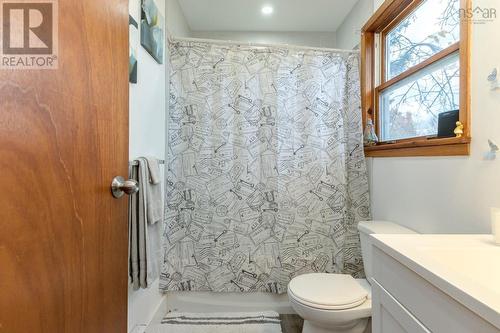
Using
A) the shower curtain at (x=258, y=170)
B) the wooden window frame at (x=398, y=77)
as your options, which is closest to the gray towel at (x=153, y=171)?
the shower curtain at (x=258, y=170)

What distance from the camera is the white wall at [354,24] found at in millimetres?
2275

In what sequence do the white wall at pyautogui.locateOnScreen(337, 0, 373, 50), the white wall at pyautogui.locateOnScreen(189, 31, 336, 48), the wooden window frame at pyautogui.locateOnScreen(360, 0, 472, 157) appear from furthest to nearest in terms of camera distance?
the white wall at pyautogui.locateOnScreen(189, 31, 336, 48)
the white wall at pyautogui.locateOnScreen(337, 0, 373, 50)
the wooden window frame at pyautogui.locateOnScreen(360, 0, 472, 157)

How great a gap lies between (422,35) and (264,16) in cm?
139

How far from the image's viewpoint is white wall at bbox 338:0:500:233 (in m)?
1.16

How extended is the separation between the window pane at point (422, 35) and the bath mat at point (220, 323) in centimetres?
188

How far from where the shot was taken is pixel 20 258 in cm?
53

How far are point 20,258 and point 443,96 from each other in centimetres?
182

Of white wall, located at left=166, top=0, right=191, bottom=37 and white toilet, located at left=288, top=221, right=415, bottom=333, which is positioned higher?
white wall, located at left=166, top=0, right=191, bottom=37

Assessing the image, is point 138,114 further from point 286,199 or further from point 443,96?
point 443,96

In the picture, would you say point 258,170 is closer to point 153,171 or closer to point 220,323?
point 153,171

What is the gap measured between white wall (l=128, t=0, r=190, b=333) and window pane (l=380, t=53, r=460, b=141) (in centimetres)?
158

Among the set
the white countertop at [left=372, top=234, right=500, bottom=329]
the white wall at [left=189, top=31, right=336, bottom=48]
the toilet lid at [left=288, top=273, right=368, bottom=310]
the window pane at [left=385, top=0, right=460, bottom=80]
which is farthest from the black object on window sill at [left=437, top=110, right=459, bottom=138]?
the white wall at [left=189, top=31, right=336, bottom=48]

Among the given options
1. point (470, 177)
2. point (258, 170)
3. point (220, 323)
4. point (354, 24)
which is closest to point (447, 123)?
point (470, 177)

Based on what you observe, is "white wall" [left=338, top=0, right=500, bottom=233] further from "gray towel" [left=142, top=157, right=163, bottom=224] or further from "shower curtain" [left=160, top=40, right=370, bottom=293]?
"gray towel" [left=142, top=157, right=163, bottom=224]
